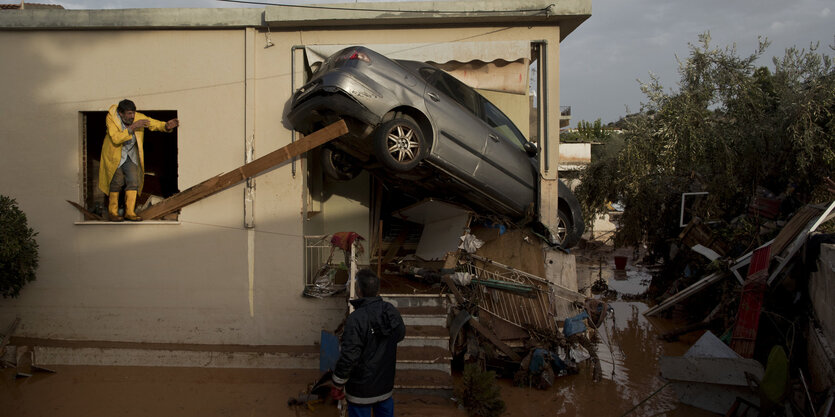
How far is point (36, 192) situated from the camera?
8078 millimetres

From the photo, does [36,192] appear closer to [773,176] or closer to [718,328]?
[718,328]

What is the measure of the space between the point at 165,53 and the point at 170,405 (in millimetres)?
4833

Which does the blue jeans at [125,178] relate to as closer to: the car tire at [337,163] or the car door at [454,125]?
the car tire at [337,163]

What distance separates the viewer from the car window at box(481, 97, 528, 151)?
805 centimetres

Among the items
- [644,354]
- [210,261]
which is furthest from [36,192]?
[644,354]

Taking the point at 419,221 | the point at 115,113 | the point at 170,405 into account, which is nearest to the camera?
the point at 170,405

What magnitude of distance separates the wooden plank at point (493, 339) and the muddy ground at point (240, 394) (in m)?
0.35

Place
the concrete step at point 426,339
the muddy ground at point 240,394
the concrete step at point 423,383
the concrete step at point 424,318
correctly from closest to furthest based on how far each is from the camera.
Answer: the concrete step at point 423,383 → the muddy ground at point 240,394 → the concrete step at point 426,339 → the concrete step at point 424,318

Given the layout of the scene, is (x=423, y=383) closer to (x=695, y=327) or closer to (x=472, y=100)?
(x=472, y=100)

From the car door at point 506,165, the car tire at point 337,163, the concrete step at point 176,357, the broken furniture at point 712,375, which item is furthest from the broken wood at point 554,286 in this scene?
the concrete step at point 176,357

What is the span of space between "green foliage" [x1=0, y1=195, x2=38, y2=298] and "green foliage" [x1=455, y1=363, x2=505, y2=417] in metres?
6.10

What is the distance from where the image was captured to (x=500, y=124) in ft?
26.9

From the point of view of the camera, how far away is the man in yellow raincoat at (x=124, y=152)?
25.1 feet

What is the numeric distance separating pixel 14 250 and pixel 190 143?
2.61 metres
